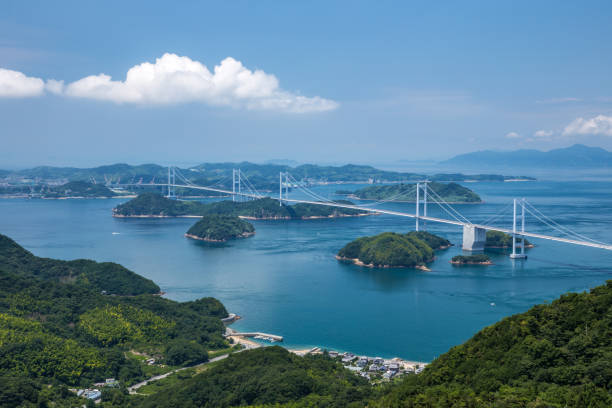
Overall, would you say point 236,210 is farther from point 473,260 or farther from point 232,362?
point 232,362

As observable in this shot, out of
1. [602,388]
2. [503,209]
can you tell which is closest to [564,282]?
[602,388]

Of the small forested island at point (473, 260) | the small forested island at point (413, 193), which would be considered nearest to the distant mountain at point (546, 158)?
the small forested island at point (413, 193)


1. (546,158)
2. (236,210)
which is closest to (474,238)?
(236,210)

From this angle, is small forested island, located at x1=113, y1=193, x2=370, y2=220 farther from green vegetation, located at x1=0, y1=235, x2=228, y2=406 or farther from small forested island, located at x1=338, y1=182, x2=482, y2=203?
green vegetation, located at x1=0, y1=235, x2=228, y2=406

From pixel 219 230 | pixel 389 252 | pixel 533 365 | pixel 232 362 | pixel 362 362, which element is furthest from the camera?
pixel 219 230

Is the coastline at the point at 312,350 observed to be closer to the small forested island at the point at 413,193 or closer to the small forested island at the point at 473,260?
the small forested island at the point at 473,260

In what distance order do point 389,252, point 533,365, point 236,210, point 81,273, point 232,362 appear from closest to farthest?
point 533,365 → point 232,362 → point 81,273 → point 389,252 → point 236,210

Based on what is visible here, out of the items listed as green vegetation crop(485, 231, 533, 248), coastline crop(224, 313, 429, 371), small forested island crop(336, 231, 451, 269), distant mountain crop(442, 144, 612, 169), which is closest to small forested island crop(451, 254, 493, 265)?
small forested island crop(336, 231, 451, 269)
